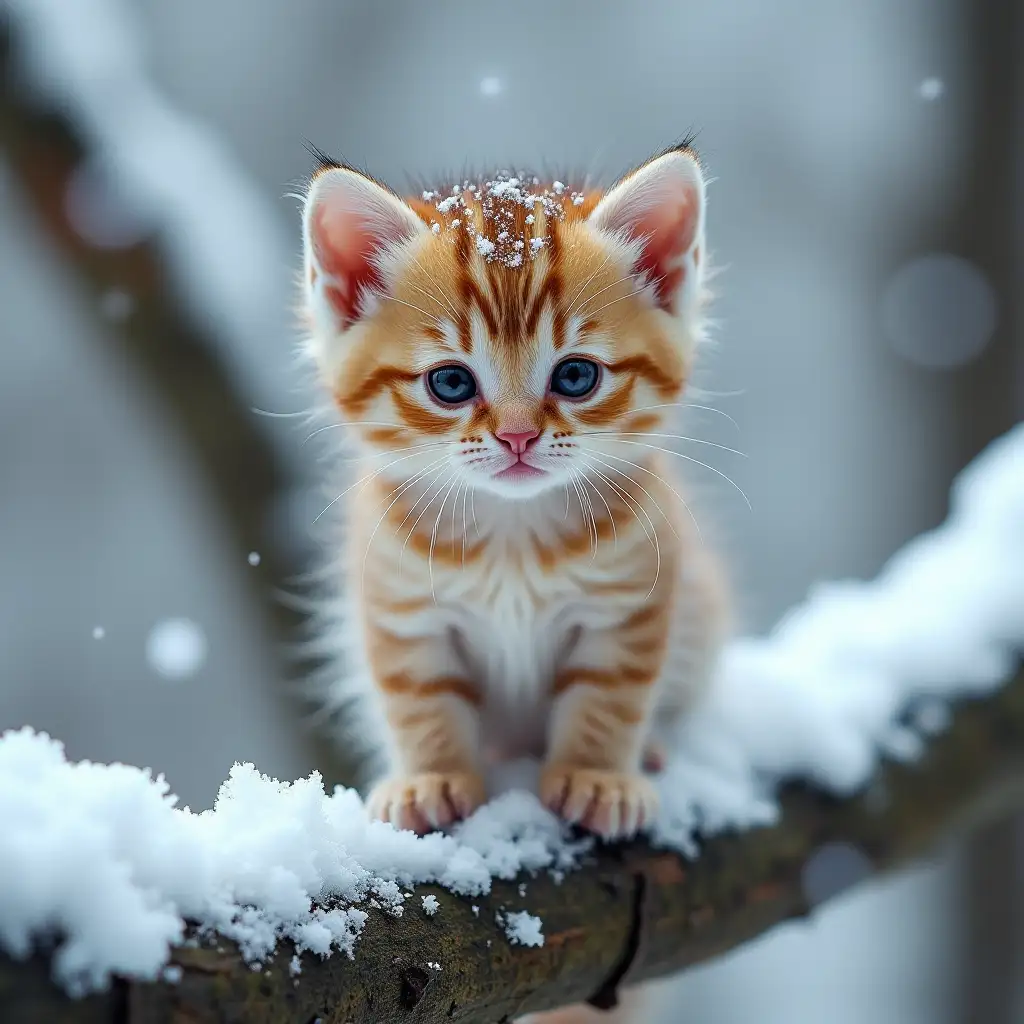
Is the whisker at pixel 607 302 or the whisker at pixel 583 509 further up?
the whisker at pixel 607 302

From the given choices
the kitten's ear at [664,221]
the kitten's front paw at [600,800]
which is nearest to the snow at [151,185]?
the kitten's ear at [664,221]

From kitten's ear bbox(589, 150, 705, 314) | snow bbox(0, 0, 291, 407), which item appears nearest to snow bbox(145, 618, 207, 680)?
snow bbox(0, 0, 291, 407)

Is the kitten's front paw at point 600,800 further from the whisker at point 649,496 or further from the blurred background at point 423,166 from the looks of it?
the blurred background at point 423,166

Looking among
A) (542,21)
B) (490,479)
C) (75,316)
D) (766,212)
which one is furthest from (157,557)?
(490,479)

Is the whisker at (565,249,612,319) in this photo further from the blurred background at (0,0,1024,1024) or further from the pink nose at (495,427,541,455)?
the blurred background at (0,0,1024,1024)

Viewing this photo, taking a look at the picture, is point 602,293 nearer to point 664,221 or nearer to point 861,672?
point 664,221
